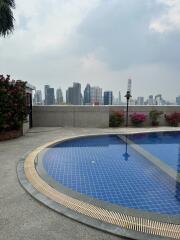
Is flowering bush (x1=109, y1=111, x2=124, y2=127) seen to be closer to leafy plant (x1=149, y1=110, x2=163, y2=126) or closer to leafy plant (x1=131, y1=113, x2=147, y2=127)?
leafy plant (x1=131, y1=113, x2=147, y2=127)

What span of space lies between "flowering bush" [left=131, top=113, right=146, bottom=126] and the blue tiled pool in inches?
172

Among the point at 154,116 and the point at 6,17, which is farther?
the point at 154,116

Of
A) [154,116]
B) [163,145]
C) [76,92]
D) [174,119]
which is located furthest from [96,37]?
[76,92]

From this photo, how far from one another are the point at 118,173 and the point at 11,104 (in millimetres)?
6200

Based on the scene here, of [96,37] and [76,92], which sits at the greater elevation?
[96,37]

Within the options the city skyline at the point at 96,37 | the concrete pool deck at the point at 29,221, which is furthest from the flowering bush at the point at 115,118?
the concrete pool deck at the point at 29,221

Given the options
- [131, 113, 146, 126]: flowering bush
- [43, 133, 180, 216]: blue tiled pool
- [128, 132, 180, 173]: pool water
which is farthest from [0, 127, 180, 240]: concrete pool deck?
[131, 113, 146, 126]: flowering bush

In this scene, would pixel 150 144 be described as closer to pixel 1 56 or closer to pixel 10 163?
pixel 10 163

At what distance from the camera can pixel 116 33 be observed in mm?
16109

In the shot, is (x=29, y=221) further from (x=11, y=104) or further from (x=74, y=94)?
(x=74, y=94)

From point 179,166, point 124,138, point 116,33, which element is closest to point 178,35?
point 116,33

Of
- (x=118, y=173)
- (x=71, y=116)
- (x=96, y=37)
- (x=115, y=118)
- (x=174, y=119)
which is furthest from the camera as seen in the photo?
(x=96, y=37)

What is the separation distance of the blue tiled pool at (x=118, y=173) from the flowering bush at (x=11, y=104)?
2.53m

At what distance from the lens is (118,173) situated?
22.3 ft
